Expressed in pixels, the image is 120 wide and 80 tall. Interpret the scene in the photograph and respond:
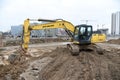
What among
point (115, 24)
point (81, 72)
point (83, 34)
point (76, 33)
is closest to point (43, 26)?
point (76, 33)

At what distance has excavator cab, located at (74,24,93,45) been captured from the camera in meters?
20.7

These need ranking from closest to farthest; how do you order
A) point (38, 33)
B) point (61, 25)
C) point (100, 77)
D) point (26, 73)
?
point (100, 77) < point (26, 73) < point (61, 25) < point (38, 33)

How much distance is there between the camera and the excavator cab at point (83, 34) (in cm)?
2067

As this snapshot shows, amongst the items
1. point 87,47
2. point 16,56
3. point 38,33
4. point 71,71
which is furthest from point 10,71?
point 38,33

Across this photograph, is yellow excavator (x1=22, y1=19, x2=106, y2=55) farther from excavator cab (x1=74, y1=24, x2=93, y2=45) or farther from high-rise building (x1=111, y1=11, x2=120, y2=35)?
high-rise building (x1=111, y1=11, x2=120, y2=35)

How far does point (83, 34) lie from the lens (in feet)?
69.1

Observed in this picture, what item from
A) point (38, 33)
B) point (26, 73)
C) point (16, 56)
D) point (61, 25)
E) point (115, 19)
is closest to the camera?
point (26, 73)

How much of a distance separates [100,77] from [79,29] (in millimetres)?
9120

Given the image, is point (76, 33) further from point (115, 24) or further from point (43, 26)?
point (115, 24)

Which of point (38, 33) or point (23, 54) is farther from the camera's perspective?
point (38, 33)

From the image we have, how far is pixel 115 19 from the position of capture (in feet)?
363

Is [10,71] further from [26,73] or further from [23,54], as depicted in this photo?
[23,54]

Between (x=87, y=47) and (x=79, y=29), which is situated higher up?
(x=79, y=29)

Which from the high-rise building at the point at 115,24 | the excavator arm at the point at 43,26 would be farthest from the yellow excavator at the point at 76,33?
the high-rise building at the point at 115,24
